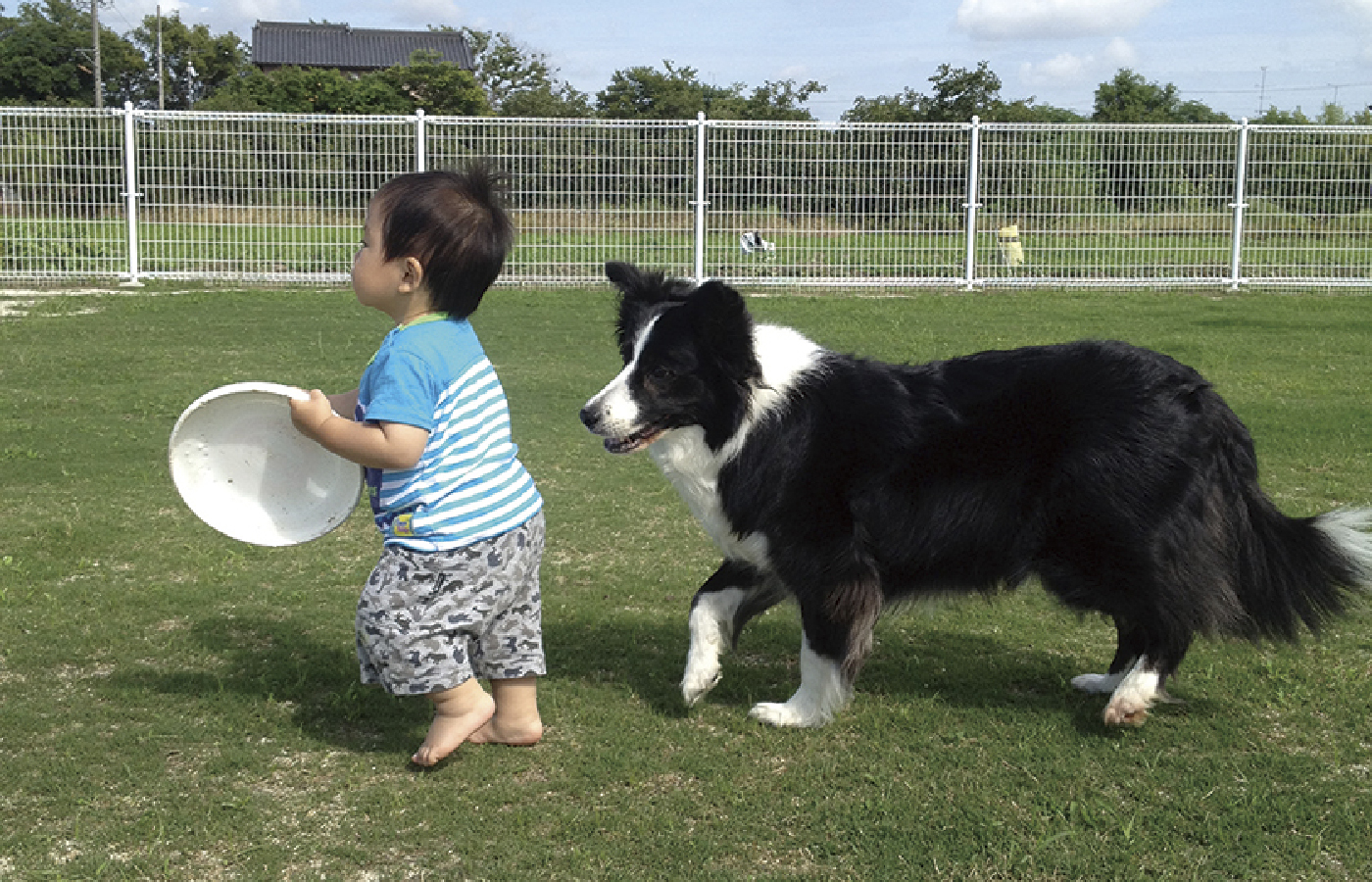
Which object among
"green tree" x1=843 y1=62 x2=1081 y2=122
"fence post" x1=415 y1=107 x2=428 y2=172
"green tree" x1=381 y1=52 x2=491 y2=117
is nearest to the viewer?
"fence post" x1=415 y1=107 x2=428 y2=172

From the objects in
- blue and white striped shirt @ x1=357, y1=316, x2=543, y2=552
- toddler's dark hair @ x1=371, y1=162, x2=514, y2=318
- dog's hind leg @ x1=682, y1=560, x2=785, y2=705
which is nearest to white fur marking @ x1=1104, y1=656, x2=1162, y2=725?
dog's hind leg @ x1=682, y1=560, x2=785, y2=705

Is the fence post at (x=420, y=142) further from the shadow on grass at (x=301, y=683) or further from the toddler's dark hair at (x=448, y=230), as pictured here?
the toddler's dark hair at (x=448, y=230)

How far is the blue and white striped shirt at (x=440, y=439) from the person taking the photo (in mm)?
3324

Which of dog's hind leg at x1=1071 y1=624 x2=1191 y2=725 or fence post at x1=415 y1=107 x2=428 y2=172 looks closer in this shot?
dog's hind leg at x1=1071 y1=624 x2=1191 y2=725

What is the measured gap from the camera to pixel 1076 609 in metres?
3.90

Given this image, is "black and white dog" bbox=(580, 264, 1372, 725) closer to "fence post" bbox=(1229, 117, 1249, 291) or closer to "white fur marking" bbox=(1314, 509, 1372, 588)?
"white fur marking" bbox=(1314, 509, 1372, 588)

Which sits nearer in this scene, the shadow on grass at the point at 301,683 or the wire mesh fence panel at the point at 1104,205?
the shadow on grass at the point at 301,683

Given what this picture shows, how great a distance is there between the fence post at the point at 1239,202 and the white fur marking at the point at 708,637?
50.7 feet

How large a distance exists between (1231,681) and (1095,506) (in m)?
1.09

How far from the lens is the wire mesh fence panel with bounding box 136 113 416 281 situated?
642 inches

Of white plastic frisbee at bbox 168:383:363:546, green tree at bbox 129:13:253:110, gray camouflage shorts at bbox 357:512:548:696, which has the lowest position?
gray camouflage shorts at bbox 357:512:548:696

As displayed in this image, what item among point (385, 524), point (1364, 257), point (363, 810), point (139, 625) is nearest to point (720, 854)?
point (363, 810)

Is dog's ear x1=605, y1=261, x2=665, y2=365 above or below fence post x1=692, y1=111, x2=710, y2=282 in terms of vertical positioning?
below

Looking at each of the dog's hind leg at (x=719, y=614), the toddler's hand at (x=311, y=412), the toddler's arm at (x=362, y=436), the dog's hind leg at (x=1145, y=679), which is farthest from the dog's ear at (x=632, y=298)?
the dog's hind leg at (x=1145, y=679)
